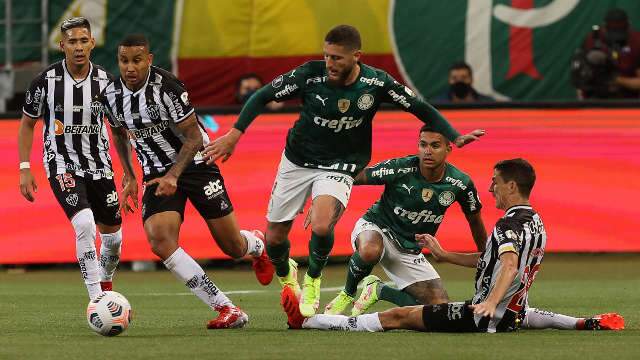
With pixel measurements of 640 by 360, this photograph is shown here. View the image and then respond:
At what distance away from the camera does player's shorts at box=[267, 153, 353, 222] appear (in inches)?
407

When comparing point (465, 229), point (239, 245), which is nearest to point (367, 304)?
point (239, 245)

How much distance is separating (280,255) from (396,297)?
95cm

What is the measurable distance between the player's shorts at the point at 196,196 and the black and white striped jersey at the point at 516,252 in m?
2.31

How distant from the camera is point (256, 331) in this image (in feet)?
31.9

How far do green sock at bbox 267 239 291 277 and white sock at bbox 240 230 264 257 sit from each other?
14.6 inches

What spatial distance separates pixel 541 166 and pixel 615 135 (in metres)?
0.92

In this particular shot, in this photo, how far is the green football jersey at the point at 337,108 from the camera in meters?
10.2

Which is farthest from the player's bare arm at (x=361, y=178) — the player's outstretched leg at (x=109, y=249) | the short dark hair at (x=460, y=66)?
the short dark hair at (x=460, y=66)

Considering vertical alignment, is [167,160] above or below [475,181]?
above

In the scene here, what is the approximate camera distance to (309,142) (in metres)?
10.5

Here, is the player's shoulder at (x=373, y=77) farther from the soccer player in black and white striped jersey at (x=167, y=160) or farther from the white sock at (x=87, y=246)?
the white sock at (x=87, y=246)

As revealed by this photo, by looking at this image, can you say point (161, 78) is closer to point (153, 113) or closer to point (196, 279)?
point (153, 113)

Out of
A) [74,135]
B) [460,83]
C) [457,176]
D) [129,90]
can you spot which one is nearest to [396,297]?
[457,176]

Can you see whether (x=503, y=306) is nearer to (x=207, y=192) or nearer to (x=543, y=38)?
(x=207, y=192)
